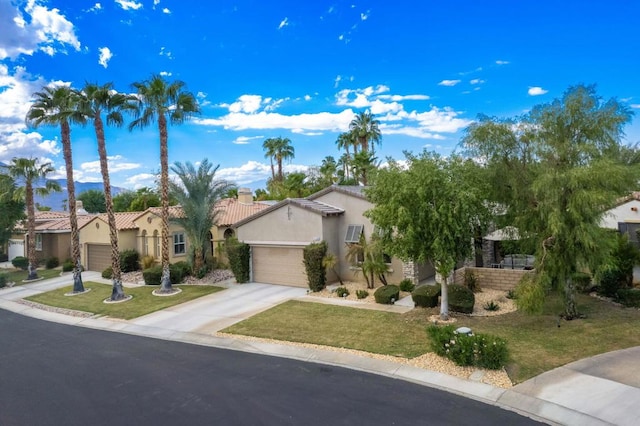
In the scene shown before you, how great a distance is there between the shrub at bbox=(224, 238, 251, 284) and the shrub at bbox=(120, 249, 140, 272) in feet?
30.1

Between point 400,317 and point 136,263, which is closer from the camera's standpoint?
point 400,317

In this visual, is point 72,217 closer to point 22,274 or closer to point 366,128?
point 22,274

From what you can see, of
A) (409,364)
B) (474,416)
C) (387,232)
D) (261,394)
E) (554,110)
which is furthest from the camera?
(387,232)

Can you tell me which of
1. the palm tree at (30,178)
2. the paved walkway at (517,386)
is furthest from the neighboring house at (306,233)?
the palm tree at (30,178)

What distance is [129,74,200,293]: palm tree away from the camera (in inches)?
815

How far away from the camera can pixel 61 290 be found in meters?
Result: 24.0

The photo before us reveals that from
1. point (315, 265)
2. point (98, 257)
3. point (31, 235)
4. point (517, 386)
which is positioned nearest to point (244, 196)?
point (98, 257)

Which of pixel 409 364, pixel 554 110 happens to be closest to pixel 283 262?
pixel 409 364

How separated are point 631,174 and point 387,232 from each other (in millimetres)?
7539

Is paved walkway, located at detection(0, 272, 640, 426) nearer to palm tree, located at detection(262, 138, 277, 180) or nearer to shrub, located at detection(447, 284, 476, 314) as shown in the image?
shrub, located at detection(447, 284, 476, 314)

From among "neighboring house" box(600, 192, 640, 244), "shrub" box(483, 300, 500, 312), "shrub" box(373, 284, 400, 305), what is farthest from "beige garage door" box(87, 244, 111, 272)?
"neighboring house" box(600, 192, 640, 244)

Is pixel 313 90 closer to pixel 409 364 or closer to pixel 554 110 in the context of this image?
pixel 554 110

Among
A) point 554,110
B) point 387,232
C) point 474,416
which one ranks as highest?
point 554,110

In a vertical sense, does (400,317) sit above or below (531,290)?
below
